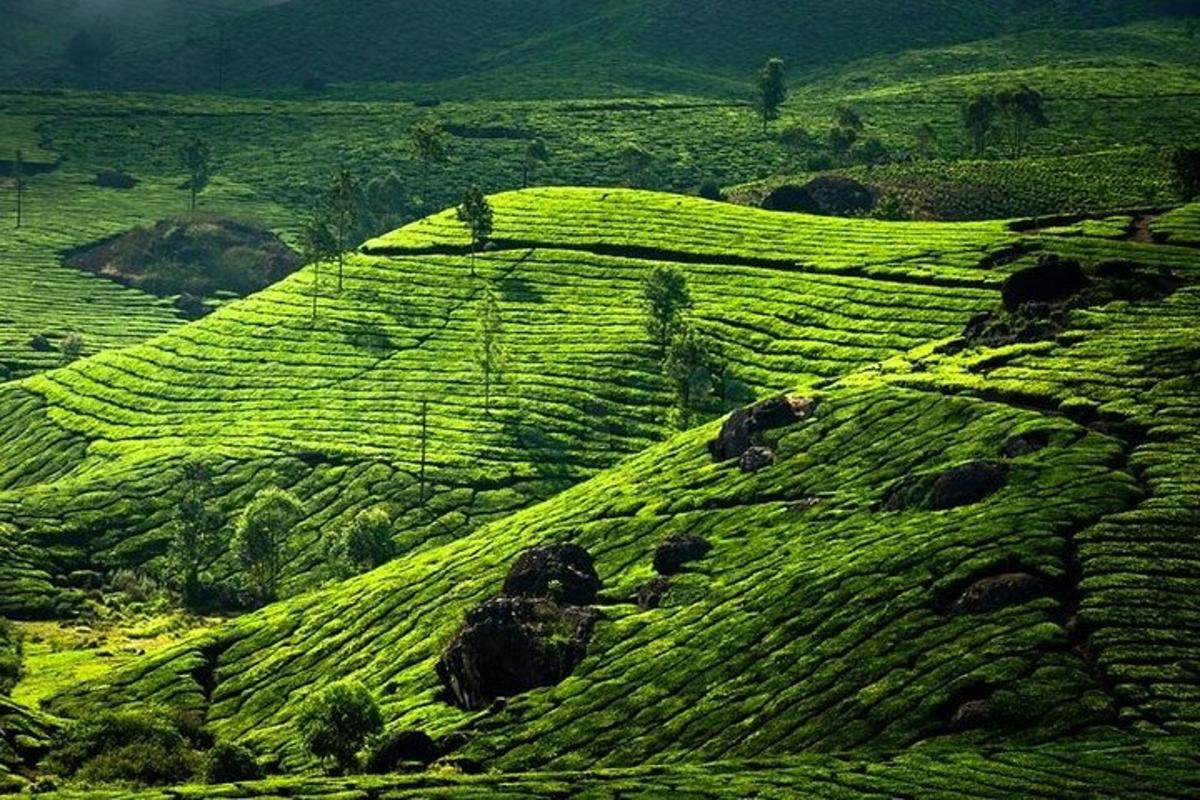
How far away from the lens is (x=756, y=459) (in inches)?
6452

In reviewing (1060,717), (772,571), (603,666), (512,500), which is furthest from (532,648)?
(512,500)

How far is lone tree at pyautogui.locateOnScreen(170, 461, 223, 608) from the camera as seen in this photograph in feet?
609

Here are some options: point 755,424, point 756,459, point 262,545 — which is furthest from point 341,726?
point 755,424

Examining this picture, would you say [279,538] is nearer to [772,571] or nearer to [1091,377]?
[772,571]

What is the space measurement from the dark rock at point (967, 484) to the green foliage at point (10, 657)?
86472mm

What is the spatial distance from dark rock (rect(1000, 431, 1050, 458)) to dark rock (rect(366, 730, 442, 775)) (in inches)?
2252

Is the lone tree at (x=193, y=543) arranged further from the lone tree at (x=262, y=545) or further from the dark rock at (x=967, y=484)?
the dark rock at (x=967, y=484)

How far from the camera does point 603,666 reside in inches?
5153

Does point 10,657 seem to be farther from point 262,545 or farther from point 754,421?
point 754,421

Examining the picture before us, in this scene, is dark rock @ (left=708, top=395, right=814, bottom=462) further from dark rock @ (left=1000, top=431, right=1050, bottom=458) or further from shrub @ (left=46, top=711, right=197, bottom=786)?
shrub @ (left=46, top=711, right=197, bottom=786)

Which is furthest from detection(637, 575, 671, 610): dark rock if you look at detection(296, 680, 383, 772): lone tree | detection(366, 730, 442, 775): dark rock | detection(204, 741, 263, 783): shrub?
detection(204, 741, 263, 783): shrub

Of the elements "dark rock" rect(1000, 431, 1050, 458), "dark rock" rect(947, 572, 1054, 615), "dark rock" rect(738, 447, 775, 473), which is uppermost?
"dark rock" rect(1000, 431, 1050, 458)

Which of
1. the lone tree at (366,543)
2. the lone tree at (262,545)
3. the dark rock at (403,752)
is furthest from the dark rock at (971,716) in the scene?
the lone tree at (262,545)

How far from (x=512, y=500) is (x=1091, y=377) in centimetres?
6900
